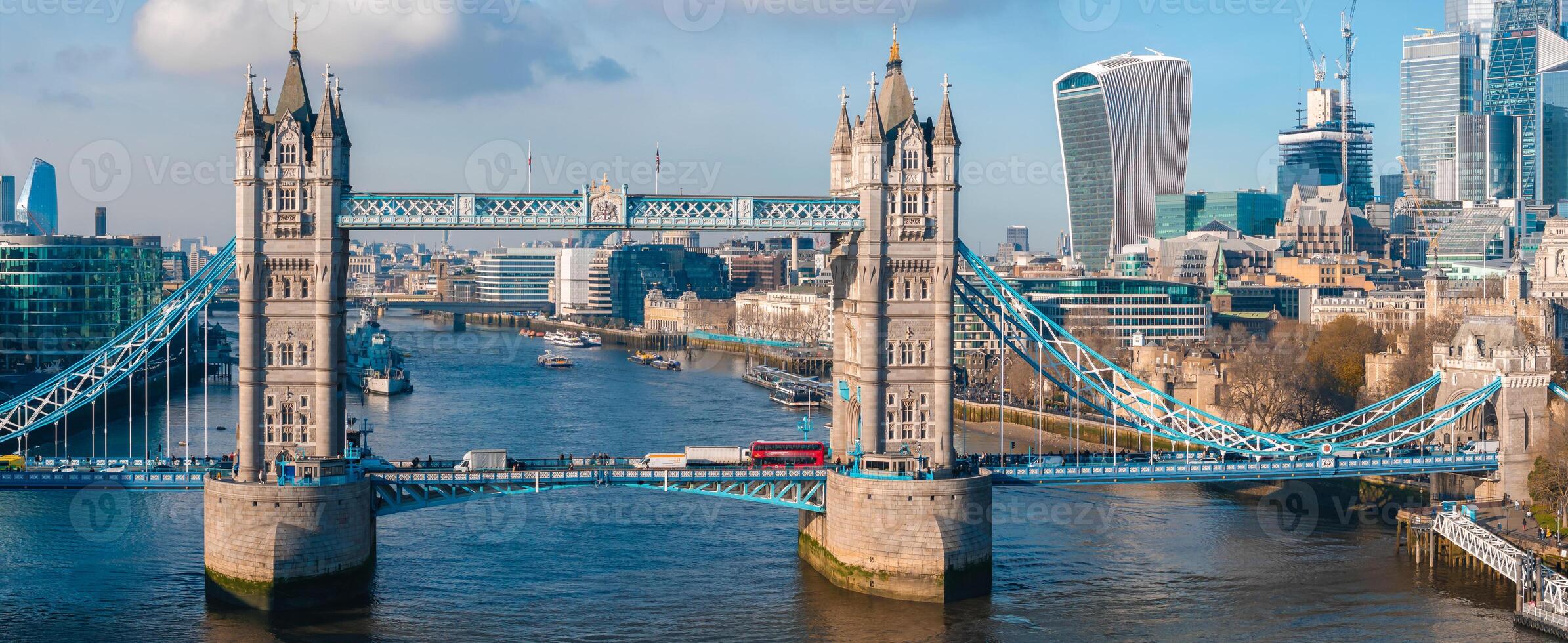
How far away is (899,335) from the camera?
6531 cm

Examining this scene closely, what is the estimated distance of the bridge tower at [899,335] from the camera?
62969 millimetres

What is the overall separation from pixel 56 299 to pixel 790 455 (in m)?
86.2

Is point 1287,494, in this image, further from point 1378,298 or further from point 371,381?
point 1378,298

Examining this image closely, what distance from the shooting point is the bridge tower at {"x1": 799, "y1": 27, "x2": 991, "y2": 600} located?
63.0 m

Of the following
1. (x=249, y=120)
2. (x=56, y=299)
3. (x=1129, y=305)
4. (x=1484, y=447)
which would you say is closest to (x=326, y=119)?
(x=249, y=120)

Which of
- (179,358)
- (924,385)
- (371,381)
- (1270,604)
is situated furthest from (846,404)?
(179,358)

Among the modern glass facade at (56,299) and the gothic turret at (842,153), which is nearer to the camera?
the gothic turret at (842,153)

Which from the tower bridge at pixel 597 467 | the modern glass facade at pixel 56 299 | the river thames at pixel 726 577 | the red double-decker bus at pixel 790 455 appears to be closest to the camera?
the river thames at pixel 726 577

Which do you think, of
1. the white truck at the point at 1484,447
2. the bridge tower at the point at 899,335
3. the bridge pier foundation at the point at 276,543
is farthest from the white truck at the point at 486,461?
the white truck at the point at 1484,447

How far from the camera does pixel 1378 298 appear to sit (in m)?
173

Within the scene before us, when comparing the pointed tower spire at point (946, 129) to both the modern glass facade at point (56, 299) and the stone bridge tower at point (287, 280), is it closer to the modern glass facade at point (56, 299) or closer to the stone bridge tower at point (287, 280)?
the stone bridge tower at point (287, 280)

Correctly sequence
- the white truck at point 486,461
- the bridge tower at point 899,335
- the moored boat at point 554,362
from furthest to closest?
the moored boat at point 554,362
the white truck at point 486,461
the bridge tower at point 899,335

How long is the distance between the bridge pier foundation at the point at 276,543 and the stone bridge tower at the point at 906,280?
1938 centimetres

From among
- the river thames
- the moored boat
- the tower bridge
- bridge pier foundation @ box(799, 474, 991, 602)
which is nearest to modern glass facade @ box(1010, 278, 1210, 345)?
the moored boat
